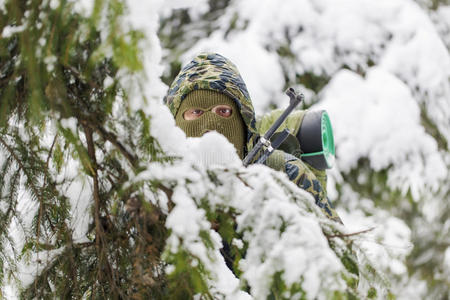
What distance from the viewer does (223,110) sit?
238 cm

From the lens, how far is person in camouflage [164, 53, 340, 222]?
7.50 ft

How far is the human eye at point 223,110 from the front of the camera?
7.77 ft

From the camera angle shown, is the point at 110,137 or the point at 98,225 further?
the point at 98,225

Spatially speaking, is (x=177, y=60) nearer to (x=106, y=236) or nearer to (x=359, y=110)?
(x=359, y=110)

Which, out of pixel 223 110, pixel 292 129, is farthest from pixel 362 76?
pixel 223 110

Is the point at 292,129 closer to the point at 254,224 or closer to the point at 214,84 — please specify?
the point at 214,84

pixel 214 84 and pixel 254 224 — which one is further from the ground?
pixel 214 84

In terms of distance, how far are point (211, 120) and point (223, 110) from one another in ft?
0.30

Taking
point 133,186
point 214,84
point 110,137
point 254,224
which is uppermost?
point 214,84

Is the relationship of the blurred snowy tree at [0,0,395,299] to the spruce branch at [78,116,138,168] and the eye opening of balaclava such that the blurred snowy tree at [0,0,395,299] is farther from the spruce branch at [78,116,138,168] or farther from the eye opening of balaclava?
the eye opening of balaclava

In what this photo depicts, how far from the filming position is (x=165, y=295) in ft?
4.40

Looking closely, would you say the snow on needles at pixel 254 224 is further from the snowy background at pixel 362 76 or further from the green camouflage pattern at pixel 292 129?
the snowy background at pixel 362 76

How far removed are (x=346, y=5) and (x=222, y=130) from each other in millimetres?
5401

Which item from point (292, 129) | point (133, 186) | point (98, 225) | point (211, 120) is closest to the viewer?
point (133, 186)
